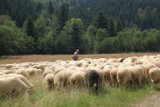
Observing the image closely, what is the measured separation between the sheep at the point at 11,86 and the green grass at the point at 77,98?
15.1 inches

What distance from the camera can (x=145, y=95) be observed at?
53.4 ft

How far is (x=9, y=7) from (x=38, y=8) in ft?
102

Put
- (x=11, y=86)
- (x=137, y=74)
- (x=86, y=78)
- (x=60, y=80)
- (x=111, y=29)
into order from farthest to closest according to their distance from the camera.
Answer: (x=111, y=29) < (x=137, y=74) < (x=86, y=78) < (x=60, y=80) < (x=11, y=86)

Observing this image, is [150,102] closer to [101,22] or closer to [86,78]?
[86,78]

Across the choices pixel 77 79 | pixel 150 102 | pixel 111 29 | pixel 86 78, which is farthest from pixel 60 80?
pixel 111 29

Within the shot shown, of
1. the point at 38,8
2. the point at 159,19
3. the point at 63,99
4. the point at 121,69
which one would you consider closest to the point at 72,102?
the point at 63,99

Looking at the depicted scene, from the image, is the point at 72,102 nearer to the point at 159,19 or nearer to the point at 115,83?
the point at 115,83

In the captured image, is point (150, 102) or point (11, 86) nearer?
point (11, 86)

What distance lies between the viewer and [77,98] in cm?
1381

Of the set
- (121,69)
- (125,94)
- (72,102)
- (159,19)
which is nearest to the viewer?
(72,102)

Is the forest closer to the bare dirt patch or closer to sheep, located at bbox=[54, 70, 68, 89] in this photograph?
sheep, located at bbox=[54, 70, 68, 89]

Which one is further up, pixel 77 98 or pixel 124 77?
pixel 124 77

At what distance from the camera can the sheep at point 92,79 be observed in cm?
1622

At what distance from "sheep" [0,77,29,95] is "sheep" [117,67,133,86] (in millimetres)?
5651
